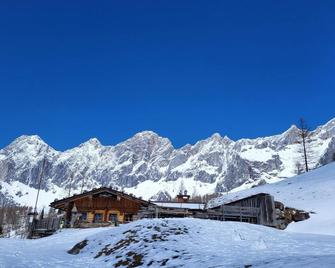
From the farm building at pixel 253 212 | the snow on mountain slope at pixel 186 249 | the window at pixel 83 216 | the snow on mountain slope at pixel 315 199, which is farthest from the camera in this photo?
the window at pixel 83 216

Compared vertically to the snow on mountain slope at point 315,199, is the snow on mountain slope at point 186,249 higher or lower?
lower

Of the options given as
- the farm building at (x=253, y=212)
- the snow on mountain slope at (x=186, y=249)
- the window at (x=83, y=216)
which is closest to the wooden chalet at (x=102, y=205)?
the window at (x=83, y=216)

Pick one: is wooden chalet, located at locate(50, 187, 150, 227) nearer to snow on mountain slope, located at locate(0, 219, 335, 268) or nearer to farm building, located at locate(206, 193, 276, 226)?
farm building, located at locate(206, 193, 276, 226)

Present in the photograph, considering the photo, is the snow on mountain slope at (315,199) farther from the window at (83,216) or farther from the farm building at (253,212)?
the window at (83,216)

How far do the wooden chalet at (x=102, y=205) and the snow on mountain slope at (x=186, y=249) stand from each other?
20.7 meters

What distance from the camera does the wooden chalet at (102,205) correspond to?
44.8 metres

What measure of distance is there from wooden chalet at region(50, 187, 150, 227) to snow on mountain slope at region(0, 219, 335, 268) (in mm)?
20724

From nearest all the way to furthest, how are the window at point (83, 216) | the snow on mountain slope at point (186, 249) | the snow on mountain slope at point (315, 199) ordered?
1. the snow on mountain slope at point (186, 249)
2. the snow on mountain slope at point (315, 199)
3. the window at point (83, 216)

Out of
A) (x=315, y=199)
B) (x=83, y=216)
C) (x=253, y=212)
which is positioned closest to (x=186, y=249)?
(x=253, y=212)

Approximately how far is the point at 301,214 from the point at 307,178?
19.2 m

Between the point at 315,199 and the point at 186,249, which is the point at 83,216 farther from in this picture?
the point at 186,249

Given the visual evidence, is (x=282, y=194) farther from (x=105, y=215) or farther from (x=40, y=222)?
(x=40, y=222)

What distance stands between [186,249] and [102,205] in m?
30.9

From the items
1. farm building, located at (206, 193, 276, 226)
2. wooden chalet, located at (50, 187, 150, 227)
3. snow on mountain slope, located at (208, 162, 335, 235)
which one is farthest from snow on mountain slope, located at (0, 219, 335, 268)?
wooden chalet, located at (50, 187, 150, 227)
